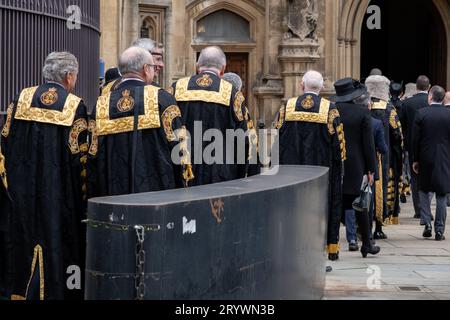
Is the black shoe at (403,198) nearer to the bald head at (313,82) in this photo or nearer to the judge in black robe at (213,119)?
the bald head at (313,82)

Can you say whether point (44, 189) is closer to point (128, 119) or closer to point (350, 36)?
point (128, 119)

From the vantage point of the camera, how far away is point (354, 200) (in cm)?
1168

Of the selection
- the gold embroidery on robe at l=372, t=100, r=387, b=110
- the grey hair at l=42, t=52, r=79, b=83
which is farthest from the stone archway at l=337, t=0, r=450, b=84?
the grey hair at l=42, t=52, r=79, b=83

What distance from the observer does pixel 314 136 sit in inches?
425

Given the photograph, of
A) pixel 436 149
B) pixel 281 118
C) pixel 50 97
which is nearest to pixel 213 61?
pixel 50 97

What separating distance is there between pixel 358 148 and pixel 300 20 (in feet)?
40.5

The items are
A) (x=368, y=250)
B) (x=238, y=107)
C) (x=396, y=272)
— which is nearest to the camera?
(x=238, y=107)

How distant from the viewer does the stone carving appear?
937 inches

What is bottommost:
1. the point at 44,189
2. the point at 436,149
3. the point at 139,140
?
the point at 44,189

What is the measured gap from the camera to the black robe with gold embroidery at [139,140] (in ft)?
24.3

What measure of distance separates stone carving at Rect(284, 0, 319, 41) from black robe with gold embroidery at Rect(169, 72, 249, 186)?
15.1 m

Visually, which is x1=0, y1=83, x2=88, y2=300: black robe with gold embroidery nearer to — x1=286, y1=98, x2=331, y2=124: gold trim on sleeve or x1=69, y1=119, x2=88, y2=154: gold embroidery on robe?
x1=69, y1=119, x2=88, y2=154: gold embroidery on robe

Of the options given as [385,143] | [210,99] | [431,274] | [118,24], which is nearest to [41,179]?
[210,99]

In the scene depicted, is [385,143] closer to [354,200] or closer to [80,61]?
[354,200]
